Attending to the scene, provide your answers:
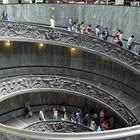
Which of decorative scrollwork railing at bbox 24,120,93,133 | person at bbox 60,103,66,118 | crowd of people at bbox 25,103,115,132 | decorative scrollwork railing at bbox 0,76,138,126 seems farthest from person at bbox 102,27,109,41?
person at bbox 60,103,66,118

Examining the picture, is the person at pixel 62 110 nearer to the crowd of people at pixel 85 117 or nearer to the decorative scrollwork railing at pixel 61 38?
the crowd of people at pixel 85 117

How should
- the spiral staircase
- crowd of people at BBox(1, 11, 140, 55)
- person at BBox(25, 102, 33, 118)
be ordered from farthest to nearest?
person at BBox(25, 102, 33, 118) → crowd of people at BBox(1, 11, 140, 55) → the spiral staircase

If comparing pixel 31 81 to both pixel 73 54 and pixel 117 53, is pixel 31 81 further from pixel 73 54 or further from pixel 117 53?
pixel 117 53

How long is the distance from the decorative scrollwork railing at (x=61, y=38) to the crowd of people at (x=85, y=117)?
15.7ft

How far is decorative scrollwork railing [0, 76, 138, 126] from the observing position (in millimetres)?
18125

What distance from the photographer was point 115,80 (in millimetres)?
20328

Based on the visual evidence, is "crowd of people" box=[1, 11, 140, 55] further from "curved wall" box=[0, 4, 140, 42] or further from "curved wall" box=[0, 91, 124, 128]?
"curved wall" box=[0, 91, 124, 128]

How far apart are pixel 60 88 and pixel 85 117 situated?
10.0 ft

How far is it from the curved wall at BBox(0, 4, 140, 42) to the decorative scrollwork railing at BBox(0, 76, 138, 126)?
479 centimetres

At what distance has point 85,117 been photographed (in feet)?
67.0

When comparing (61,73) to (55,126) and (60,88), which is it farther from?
(55,126)

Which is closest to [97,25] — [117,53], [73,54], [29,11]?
[73,54]

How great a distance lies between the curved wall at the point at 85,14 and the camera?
19359mm

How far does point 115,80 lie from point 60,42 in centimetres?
515
